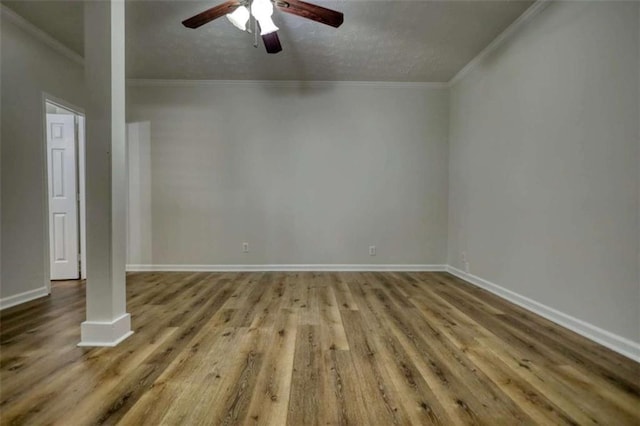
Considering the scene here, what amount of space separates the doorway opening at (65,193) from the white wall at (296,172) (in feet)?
2.39

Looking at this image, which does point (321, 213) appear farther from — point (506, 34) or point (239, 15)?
point (506, 34)

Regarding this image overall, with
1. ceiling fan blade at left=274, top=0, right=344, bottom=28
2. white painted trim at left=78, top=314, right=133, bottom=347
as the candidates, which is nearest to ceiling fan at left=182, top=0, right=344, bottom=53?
ceiling fan blade at left=274, top=0, right=344, bottom=28

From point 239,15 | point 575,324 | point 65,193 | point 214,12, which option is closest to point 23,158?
point 65,193

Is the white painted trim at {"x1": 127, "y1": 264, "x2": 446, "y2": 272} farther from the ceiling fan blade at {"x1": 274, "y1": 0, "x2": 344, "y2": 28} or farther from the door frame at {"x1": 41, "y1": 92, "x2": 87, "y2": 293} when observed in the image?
the ceiling fan blade at {"x1": 274, "y1": 0, "x2": 344, "y2": 28}

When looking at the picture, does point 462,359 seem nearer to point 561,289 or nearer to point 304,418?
point 304,418

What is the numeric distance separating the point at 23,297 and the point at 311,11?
359cm

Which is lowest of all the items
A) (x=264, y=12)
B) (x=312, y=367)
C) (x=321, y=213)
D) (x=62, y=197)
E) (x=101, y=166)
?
(x=312, y=367)

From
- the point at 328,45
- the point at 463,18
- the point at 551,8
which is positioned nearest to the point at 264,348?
the point at 328,45

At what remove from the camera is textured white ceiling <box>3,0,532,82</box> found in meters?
2.46

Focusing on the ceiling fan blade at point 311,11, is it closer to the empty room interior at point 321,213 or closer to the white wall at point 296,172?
the empty room interior at point 321,213

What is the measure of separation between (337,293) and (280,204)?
5.17 ft

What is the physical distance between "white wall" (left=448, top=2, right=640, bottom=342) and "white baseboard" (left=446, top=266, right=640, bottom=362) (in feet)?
0.13

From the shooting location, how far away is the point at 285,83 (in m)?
3.92

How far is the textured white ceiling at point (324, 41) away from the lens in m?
2.46
